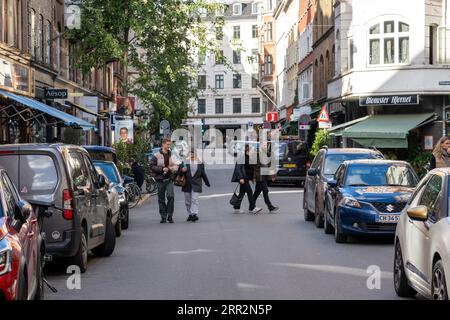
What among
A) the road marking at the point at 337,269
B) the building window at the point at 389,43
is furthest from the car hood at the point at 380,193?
the building window at the point at 389,43

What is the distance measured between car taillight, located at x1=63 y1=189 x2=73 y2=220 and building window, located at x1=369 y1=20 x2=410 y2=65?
26084mm

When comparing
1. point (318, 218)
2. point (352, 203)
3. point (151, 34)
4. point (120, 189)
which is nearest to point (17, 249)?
point (352, 203)

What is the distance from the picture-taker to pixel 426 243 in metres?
8.09

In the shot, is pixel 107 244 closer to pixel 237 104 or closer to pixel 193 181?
pixel 193 181

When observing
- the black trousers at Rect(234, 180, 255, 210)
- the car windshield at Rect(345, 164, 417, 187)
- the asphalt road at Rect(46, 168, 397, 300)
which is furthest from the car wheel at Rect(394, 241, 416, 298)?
the black trousers at Rect(234, 180, 255, 210)

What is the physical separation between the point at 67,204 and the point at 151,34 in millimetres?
23405

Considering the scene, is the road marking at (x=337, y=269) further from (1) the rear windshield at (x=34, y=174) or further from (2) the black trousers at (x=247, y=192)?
(2) the black trousers at (x=247, y=192)

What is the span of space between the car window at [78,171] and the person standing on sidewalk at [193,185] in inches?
310

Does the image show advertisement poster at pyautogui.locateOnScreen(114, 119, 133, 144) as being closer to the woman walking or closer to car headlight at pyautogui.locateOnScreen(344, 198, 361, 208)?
the woman walking

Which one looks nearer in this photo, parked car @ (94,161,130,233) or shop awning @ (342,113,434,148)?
parked car @ (94,161,130,233)

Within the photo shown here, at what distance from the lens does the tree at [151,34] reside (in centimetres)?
3312

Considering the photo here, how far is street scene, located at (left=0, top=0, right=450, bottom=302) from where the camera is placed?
9500mm

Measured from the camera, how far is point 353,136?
117ft
